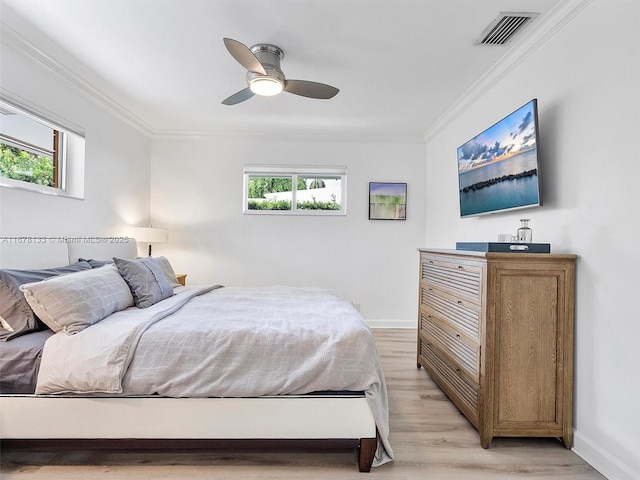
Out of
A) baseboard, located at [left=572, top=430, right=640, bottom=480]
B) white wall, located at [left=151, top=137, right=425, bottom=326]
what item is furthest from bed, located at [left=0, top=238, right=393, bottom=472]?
white wall, located at [left=151, top=137, right=425, bottom=326]

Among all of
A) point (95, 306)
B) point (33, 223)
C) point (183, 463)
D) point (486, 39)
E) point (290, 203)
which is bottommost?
point (183, 463)

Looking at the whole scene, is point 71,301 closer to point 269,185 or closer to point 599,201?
point 599,201

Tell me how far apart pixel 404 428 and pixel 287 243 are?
2804 mm

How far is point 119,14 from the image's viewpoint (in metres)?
2.10

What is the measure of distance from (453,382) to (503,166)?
1.56 m

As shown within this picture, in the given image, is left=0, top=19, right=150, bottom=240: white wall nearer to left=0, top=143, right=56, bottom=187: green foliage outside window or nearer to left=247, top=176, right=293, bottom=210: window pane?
left=0, top=143, right=56, bottom=187: green foliage outside window

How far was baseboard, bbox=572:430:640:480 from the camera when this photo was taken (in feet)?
5.27

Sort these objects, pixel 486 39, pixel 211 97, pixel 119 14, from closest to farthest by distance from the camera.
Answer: pixel 119 14 → pixel 486 39 → pixel 211 97

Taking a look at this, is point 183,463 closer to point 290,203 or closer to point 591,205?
point 591,205

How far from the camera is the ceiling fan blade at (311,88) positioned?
8.05 feet

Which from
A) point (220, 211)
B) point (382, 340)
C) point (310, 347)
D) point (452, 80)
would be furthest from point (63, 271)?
point (452, 80)

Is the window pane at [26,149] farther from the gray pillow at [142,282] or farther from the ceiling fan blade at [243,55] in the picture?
the ceiling fan blade at [243,55]

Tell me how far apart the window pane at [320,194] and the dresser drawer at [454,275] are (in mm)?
1851

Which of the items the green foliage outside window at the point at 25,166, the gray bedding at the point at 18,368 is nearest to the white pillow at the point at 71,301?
the gray bedding at the point at 18,368
